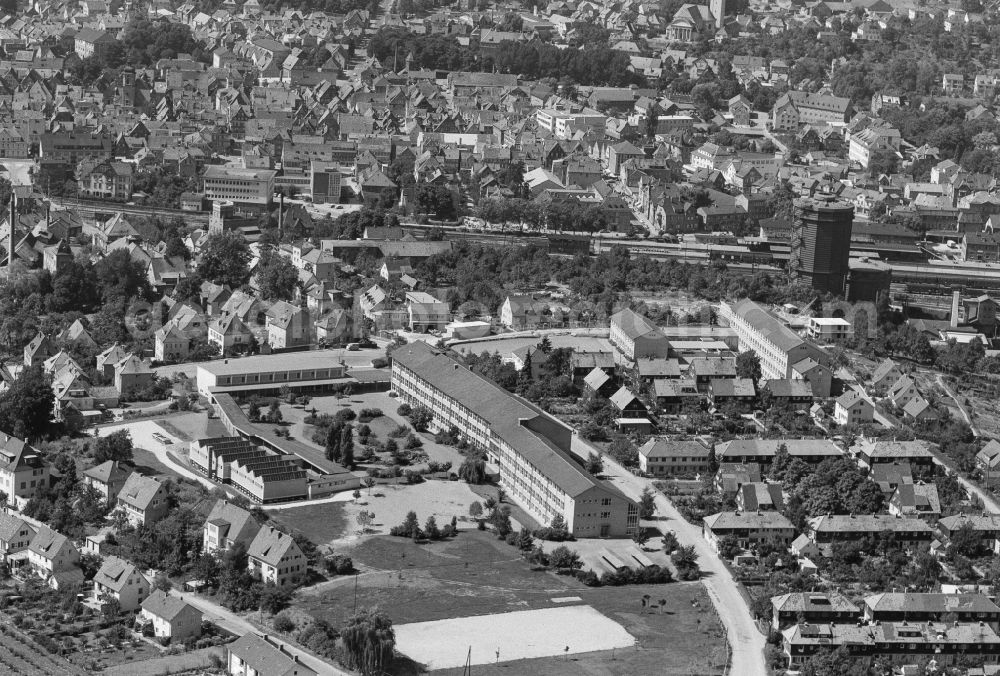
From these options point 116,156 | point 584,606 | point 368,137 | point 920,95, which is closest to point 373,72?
point 368,137

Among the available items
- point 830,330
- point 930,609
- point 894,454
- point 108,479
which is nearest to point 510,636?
point 930,609

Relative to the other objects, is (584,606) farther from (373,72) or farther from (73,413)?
(373,72)

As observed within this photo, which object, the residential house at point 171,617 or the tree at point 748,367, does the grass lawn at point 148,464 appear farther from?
the tree at point 748,367

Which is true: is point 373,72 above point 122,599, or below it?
above

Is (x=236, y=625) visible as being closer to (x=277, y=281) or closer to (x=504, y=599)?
(x=504, y=599)

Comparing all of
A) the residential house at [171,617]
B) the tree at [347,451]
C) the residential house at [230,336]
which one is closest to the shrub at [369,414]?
the tree at [347,451]

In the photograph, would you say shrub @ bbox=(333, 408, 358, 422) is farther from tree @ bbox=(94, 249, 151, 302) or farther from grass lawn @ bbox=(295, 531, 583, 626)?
tree @ bbox=(94, 249, 151, 302)

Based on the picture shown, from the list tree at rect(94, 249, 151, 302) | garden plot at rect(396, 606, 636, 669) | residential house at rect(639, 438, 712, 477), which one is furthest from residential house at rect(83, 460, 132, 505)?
tree at rect(94, 249, 151, 302)
